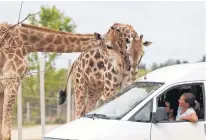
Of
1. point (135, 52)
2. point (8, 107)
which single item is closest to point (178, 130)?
point (135, 52)

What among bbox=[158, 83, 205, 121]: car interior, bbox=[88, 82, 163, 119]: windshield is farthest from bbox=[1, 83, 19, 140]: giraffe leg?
bbox=[158, 83, 205, 121]: car interior

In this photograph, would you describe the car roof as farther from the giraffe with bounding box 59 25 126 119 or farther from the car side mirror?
the giraffe with bounding box 59 25 126 119

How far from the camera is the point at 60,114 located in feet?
64.6

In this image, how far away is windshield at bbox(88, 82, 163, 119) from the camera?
7.82 metres

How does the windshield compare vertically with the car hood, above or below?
above

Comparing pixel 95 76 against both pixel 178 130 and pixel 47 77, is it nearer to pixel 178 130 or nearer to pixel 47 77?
pixel 178 130

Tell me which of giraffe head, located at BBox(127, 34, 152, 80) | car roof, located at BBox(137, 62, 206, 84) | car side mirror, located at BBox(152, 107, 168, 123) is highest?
giraffe head, located at BBox(127, 34, 152, 80)

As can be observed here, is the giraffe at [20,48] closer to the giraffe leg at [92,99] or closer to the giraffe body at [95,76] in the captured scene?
the giraffe body at [95,76]

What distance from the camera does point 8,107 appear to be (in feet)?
35.8

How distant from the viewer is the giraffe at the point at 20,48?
10805 mm

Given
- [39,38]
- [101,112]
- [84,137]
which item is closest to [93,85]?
[39,38]

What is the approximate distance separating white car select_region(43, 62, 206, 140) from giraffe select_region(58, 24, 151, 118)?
7.54ft

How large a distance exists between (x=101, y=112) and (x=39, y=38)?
3466 millimetres

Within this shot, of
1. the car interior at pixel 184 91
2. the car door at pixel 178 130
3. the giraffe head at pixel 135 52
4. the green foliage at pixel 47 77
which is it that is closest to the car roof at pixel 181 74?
the car interior at pixel 184 91
